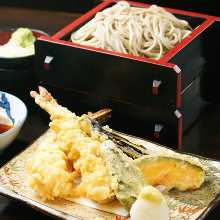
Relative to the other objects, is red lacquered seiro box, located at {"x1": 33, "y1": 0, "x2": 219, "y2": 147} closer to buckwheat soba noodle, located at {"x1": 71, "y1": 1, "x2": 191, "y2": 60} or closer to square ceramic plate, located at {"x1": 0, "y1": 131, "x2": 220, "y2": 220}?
buckwheat soba noodle, located at {"x1": 71, "y1": 1, "x2": 191, "y2": 60}

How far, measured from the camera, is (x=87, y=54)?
2.06 metres

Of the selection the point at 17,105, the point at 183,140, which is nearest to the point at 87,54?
the point at 17,105

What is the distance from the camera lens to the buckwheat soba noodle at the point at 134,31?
213 centimetres

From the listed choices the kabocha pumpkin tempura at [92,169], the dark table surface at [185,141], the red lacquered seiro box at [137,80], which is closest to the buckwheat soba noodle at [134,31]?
the red lacquered seiro box at [137,80]

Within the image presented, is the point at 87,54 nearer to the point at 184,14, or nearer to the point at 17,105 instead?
the point at 17,105

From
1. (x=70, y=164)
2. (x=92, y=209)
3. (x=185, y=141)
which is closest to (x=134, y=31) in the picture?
(x=185, y=141)

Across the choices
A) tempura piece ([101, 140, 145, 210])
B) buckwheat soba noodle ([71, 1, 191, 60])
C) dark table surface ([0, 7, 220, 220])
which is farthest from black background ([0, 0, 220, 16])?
tempura piece ([101, 140, 145, 210])

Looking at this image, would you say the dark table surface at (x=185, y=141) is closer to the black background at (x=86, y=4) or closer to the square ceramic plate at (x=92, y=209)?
the square ceramic plate at (x=92, y=209)

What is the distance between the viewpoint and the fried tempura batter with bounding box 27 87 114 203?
1684 mm

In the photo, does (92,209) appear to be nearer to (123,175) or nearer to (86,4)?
(123,175)

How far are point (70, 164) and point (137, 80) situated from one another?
35 cm

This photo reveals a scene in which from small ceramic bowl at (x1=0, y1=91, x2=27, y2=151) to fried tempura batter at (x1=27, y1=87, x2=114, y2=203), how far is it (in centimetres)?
10

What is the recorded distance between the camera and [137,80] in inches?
78.6

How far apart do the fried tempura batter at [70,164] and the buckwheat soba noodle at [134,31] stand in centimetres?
34
